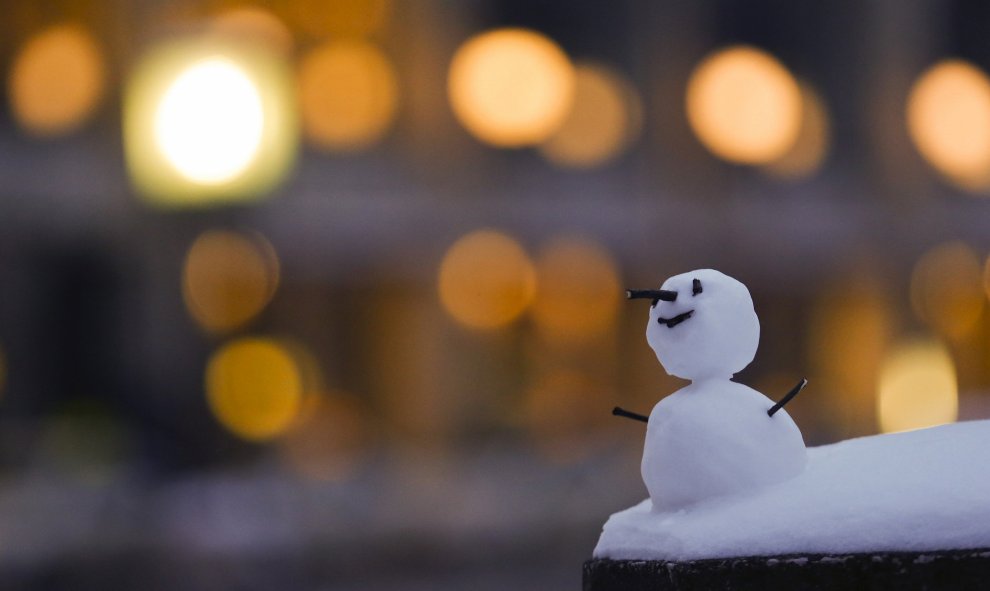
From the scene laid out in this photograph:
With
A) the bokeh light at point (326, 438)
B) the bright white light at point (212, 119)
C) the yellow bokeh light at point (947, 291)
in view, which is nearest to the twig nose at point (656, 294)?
the bright white light at point (212, 119)

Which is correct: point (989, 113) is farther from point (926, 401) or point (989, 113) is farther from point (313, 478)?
point (313, 478)

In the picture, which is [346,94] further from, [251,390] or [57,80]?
[251,390]

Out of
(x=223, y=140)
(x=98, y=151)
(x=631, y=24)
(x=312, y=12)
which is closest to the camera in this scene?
(x=223, y=140)

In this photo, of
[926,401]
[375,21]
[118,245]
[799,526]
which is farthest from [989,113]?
[799,526]

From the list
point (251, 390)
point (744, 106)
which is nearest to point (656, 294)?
point (251, 390)

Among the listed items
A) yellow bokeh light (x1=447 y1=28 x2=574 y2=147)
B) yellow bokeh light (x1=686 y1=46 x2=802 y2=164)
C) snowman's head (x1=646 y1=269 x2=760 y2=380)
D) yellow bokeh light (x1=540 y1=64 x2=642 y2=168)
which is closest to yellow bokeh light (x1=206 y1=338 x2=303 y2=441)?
yellow bokeh light (x1=447 y1=28 x2=574 y2=147)

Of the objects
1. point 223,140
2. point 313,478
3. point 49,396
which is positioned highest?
point 223,140
